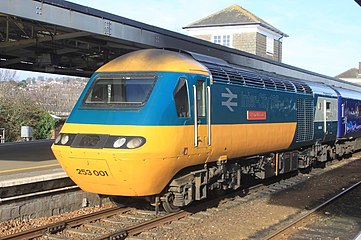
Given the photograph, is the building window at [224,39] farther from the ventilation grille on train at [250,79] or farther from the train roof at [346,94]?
the ventilation grille on train at [250,79]

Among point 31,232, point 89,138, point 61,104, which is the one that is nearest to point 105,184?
point 89,138

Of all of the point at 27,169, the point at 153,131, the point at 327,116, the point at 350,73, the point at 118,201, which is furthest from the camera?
the point at 350,73

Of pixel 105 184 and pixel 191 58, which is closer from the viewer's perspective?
pixel 105 184

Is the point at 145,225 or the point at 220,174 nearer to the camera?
the point at 145,225

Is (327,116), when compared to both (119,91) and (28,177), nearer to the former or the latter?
(119,91)

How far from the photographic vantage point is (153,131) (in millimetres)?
7484

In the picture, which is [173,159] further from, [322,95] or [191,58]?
[322,95]

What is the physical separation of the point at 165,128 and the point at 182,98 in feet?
2.68

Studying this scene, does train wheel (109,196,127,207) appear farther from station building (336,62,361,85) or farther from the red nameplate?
station building (336,62,361,85)

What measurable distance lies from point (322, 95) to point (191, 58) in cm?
784

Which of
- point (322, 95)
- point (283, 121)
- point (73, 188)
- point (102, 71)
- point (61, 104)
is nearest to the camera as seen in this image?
point (102, 71)

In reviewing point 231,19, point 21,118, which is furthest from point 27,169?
point 231,19

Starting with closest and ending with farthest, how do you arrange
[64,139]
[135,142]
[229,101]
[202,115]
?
[135,142] < [64,139] < [202,115] < [229,101]

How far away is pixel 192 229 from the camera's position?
327 inches
